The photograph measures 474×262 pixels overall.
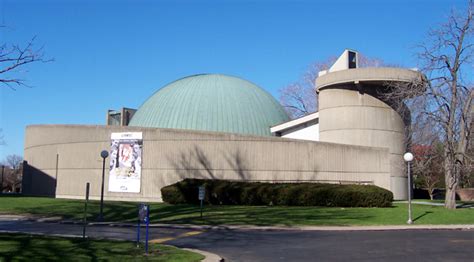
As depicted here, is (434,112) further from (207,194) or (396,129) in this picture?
(207,194)

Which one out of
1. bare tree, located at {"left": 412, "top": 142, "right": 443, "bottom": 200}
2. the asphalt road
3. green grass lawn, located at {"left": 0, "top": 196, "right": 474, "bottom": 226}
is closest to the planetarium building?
bare tree, located at {"left": 412, "top": 142, "right": 443, "bottom": 200}

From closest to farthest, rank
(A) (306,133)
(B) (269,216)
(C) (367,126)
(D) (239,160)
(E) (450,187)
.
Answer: (B) (269,216) → (E) (450,187) → (D) (239,160) → (C) (367,126) → (A) (306,133)

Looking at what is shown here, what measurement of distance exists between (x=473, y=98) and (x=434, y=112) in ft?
6.98

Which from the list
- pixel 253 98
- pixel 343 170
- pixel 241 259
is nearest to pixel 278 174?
pixel 343 170

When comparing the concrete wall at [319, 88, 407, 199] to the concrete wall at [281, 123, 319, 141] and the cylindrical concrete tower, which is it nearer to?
the cylindrical concrete tower

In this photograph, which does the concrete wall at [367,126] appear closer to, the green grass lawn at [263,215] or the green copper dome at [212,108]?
the green copper dome at [212,108]

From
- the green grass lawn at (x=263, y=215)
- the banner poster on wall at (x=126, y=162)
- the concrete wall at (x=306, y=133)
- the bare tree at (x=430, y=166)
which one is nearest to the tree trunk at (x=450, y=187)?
the green grass lawn at (x=263, y=215)

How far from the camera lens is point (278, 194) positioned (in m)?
28.3

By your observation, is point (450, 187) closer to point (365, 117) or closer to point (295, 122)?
point (365, 117)

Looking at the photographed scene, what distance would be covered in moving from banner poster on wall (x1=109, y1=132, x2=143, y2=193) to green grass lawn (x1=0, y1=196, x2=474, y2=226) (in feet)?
19.1

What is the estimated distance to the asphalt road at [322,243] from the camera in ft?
39.8

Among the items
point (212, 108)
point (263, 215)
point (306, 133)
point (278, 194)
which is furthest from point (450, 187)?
point (212, 108)

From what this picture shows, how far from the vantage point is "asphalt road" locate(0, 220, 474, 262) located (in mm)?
12125

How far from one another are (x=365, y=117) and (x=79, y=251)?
29781 millimetres
